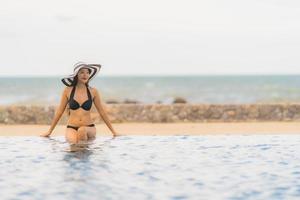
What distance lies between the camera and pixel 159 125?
14.2 metres

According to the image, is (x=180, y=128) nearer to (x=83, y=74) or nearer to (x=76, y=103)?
(x=76, y=103)

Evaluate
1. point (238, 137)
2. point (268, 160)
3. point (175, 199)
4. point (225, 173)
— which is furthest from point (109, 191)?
point (238, 137)

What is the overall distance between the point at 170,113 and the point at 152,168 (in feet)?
20.0

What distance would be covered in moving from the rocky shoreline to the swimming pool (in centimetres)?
276

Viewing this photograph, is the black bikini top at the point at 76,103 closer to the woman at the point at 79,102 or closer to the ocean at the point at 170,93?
the woman at the point at 79,102

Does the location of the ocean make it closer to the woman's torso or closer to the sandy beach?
the sandy beach

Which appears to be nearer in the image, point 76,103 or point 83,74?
point 83,74

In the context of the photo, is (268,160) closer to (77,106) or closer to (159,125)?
(77,106)

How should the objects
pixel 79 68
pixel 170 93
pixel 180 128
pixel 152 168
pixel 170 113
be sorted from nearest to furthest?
pixel 152 168 → pixel 79 68 → pixel 180 128 → pixel 170 113 → pixel 170 93

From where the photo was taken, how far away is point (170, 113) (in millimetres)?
14570

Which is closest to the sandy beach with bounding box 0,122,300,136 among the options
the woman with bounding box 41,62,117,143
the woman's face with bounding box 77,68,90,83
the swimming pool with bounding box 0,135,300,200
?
the swimming pool with bounding box 0,135,300,200

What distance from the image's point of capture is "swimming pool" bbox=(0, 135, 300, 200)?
7066mm

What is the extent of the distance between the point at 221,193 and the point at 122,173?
157 centimetres

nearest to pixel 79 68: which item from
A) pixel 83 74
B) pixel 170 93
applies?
pixel 83 74
